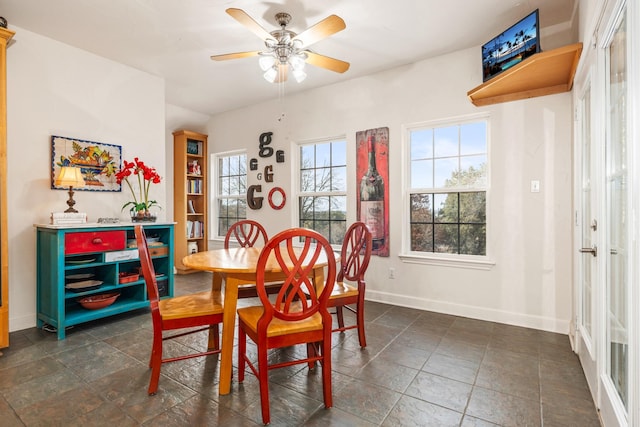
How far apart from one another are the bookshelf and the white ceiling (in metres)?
1.75

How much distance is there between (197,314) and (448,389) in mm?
1566

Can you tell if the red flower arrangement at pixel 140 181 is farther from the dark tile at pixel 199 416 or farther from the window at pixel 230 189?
the dark tile at pixel 199 416

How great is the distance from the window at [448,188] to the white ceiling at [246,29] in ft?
2.75

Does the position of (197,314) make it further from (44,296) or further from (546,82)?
(546,82)

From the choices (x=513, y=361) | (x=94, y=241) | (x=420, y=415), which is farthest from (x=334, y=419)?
(x=94, y=241)

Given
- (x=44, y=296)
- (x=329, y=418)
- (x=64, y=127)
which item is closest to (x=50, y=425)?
(x=329, y=418)

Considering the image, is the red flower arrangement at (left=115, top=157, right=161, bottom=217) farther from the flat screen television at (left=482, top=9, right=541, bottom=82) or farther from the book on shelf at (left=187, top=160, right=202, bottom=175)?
the flat screen television at (left=482, top=9, right=541, bottom=82)

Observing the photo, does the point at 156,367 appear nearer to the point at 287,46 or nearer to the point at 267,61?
the point at 267,61

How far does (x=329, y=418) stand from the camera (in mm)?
1675

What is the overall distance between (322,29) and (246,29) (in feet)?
3.53

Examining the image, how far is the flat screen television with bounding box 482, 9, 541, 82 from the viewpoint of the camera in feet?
7.88

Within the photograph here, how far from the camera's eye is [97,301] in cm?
296

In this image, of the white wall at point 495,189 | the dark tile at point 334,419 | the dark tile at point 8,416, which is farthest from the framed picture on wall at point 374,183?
the dark tile at point 8,416

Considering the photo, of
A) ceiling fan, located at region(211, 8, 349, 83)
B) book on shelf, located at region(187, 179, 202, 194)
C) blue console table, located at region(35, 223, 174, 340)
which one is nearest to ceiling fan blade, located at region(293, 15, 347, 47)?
ceiling fan, located at region(211, 8, 349, 83)
